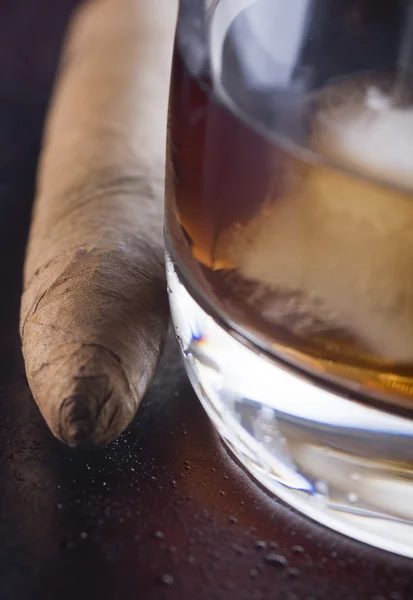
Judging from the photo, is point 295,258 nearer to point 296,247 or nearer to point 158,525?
point 296,247

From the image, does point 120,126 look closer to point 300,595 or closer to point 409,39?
point 409,39

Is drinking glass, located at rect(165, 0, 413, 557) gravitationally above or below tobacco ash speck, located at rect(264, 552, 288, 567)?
above

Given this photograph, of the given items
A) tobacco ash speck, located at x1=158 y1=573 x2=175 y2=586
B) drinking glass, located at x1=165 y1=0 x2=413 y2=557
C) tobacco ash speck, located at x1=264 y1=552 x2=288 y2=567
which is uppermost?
drinking glass, located at x1=165 y1=0 x2=413 y2=557

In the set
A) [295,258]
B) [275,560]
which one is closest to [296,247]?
[295,258]

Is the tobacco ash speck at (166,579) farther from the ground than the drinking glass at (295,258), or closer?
closer

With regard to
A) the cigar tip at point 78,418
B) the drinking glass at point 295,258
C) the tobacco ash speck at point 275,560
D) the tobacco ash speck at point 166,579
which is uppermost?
the drinking glass at point 295,258
